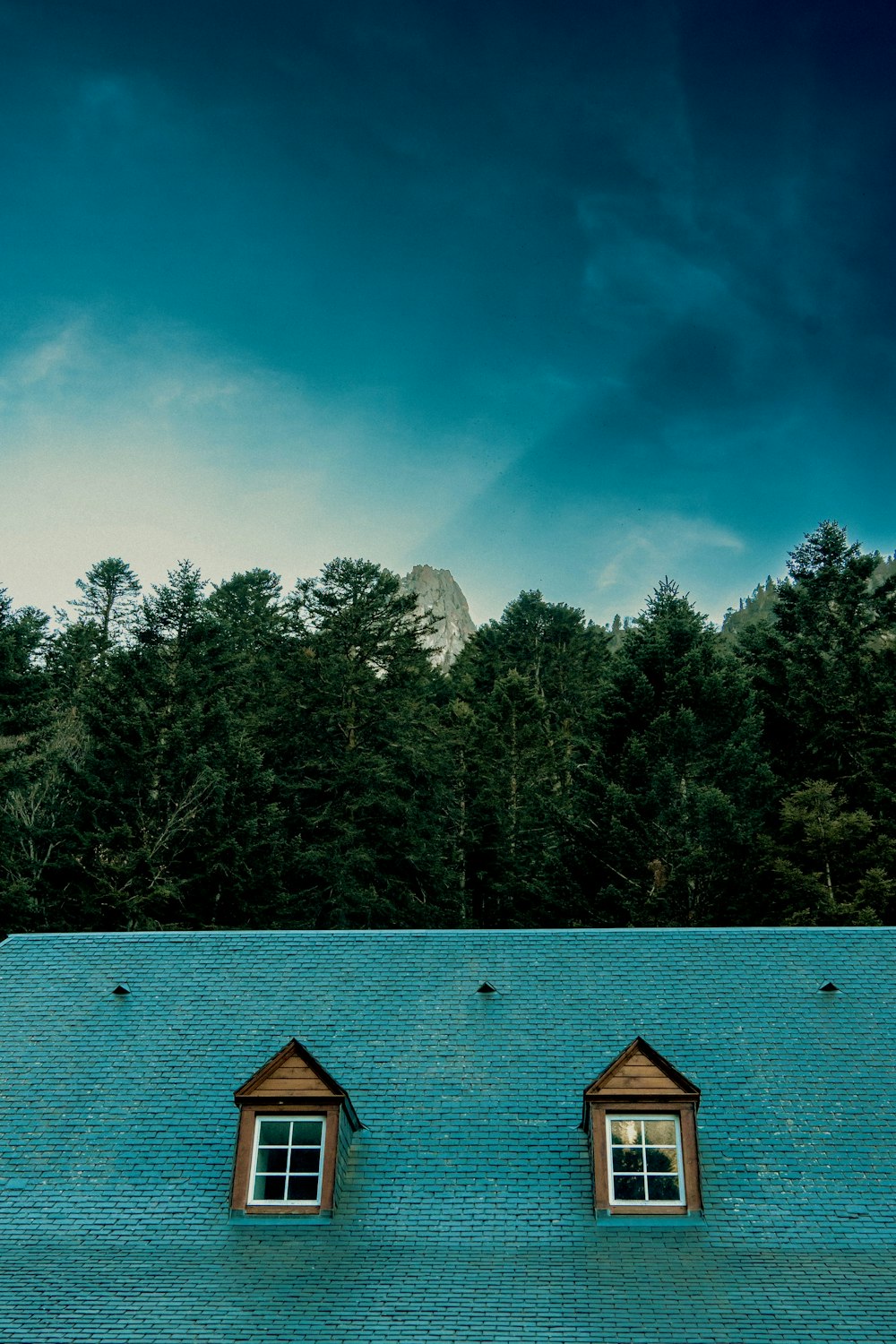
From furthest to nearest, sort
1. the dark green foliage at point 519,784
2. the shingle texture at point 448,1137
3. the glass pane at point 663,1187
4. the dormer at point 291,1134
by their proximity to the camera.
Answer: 1. the dark green foliage at point 519,784
2. the dormer at point 291,1134
3. the glass pane at point 663,1187
4. the shingle texture at point 448,1137

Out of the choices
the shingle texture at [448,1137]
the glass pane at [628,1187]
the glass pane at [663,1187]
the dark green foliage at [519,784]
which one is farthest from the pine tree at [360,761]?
the glass pane at [663,1187]

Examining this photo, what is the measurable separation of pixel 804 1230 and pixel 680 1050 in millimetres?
3446

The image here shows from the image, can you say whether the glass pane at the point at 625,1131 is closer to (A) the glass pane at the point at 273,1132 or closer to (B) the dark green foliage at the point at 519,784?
(A) the glass pane at the point at 273,1132

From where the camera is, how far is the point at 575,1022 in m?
17.6

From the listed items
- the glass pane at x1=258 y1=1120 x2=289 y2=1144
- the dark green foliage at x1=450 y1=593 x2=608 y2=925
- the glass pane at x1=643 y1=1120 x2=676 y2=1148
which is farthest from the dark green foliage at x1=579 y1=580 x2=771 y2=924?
the glass pane at x1=258 y1=1120 x2=289 y2=1144

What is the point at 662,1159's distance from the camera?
15023 millimetres

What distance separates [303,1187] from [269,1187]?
0.53 metres

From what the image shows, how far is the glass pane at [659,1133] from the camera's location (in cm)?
1520

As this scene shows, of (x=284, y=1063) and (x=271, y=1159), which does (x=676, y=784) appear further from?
(x=271, y=1159)

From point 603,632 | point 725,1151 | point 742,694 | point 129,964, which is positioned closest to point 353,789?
point 742,694

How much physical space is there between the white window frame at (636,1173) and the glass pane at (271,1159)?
5178mm

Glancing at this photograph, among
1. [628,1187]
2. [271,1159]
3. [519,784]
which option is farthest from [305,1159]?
[519,784]

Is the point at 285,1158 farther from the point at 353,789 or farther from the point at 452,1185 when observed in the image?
the point at 353,789

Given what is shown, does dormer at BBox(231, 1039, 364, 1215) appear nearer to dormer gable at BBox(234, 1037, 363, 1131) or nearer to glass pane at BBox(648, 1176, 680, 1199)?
dormer gable at BBox(234, 1037, 363, 1131)
